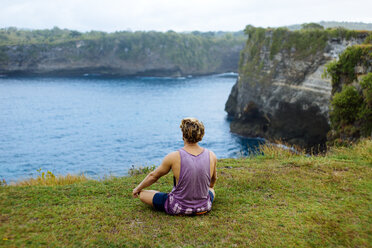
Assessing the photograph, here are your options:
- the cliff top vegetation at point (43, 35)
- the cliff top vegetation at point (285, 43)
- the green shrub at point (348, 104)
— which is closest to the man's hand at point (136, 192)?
the green shrub at point (348, 104)

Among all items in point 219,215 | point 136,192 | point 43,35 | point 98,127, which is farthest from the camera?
point 43,35

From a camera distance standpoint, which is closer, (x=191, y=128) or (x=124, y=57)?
(x=191, y=128)

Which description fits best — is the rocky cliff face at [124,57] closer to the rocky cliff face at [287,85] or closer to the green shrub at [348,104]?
the rocky cliff face at [287,85]

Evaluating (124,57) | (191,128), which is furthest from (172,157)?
(124,57)

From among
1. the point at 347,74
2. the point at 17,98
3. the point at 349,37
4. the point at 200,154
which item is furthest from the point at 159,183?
the point at 17,98

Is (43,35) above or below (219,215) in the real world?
above

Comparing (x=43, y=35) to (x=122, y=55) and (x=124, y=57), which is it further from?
(x=124, y=57)

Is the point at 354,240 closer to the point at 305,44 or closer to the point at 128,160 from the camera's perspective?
the point at 128,160

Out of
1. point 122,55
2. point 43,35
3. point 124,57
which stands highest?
point 43,35

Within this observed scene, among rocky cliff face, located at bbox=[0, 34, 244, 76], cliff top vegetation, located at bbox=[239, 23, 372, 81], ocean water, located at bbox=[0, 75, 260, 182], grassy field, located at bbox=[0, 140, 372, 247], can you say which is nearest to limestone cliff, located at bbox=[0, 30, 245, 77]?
rocky cliff face, located at bbox=[0, 34, 244, 76]

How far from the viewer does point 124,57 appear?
307ft

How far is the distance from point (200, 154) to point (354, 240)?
2.64 metres

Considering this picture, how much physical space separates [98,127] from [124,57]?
191 feet

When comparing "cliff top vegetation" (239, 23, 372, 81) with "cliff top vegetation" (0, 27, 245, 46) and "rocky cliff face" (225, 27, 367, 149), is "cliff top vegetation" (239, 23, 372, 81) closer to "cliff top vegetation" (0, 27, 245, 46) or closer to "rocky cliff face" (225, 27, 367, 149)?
"rocky cliff face" (225, 27, 367, 149)
